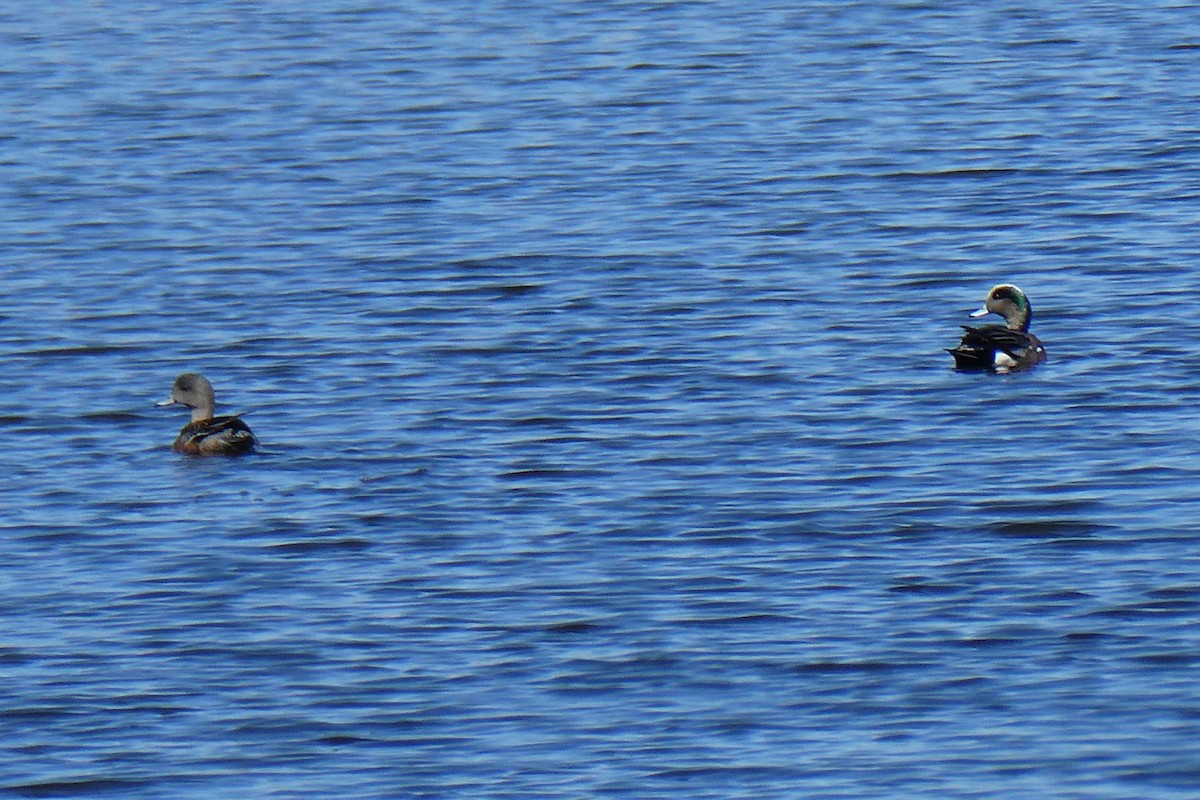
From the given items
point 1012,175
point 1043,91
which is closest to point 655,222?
point 1012,175

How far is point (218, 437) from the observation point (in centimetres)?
1408

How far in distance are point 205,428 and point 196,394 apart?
664mm

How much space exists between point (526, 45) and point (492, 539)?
17194 millimetres

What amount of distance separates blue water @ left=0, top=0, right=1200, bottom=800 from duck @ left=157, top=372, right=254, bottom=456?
14cm

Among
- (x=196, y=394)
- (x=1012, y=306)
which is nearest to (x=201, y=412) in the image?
(x=196, y=394)

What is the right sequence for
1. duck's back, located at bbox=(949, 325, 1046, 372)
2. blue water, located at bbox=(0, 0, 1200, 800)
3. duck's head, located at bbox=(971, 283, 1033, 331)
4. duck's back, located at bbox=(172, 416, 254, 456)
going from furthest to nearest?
duck's head, located at bbox=(971, 283, 1033, 331) → duck's back, located at bbox=(949, 325, 1046, 372) → duck's back, located at bbox=(172, 416, 254, 456) → blue water, located at bbox=(0, 0, 1200, 800)

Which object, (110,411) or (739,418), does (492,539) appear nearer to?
(739,418)

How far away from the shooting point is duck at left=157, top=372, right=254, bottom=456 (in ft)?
46.2

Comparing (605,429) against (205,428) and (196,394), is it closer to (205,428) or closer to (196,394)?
(205,428)

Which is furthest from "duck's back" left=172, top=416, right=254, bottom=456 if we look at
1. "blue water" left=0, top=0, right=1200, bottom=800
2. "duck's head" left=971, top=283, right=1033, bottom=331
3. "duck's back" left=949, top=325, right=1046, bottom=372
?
"duck's head" left=971, top=283, right=1033, bottom=331

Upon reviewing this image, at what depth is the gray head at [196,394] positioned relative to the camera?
14.9 metres

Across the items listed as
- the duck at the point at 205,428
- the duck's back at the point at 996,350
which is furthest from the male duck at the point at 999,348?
the duck at the point at 205,428

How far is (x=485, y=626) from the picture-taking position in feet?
36.2

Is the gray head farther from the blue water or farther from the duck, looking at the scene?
the blue water
